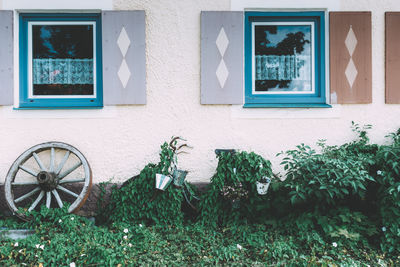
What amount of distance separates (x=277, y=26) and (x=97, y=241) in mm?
3470

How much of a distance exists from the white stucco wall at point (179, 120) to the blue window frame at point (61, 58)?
1.03 feet

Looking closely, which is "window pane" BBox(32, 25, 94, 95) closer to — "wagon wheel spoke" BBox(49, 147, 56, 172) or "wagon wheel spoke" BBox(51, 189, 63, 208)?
"wagon wheel spoke" BBox(49, 147, 56, 172)

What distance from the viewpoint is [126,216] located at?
3643 millimetres

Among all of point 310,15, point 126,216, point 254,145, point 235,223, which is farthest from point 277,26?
point 126,216

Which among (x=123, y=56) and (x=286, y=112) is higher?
(x=123, y=56)

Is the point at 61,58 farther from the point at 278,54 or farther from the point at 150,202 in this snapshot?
the point at 278,54

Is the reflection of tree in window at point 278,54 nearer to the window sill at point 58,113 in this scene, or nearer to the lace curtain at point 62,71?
the window sill at point 58,113

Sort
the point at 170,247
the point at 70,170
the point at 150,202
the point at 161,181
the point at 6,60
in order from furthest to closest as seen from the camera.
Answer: the point at 6,60
the point at 70,170
the point at 150,202
the point at 161,181
the point at 170,247

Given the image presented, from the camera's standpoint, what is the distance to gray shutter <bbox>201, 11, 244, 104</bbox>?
4.14 m

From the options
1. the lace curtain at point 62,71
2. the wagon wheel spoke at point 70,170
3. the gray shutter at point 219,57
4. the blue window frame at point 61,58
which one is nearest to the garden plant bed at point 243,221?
the wagon wheel spoke at point 70,170

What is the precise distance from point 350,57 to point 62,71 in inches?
148

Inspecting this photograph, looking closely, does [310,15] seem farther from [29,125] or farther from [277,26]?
[29,125]

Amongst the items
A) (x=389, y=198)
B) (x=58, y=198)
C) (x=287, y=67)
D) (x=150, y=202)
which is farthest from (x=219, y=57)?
(x=58, y=198)

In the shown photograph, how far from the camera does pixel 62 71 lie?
14.2ft
